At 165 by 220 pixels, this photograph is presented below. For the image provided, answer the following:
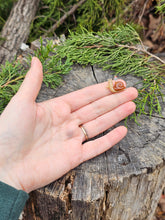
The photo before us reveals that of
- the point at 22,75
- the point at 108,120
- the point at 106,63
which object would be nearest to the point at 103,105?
the point at 108,120

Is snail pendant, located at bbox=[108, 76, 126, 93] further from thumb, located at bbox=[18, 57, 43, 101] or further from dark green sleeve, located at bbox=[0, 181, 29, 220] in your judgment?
dark green sleeve, located at bbox=[0, 181, 29, 220]

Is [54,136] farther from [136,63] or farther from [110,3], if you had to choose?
[110,3]

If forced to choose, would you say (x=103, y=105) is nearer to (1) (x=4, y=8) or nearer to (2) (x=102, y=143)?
(2) (x=102, y=143)

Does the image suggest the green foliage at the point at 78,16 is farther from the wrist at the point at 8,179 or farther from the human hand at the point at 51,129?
the wrist at the point at 8,179

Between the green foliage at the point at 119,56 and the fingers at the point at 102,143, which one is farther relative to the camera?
the green foliage at the point at 119,56

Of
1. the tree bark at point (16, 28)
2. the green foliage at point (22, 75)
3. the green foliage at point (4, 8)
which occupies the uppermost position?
the green foliage at point (4, 8)

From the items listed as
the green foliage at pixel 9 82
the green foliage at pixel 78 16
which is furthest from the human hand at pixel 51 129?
the green foliage at pixel 78 16
